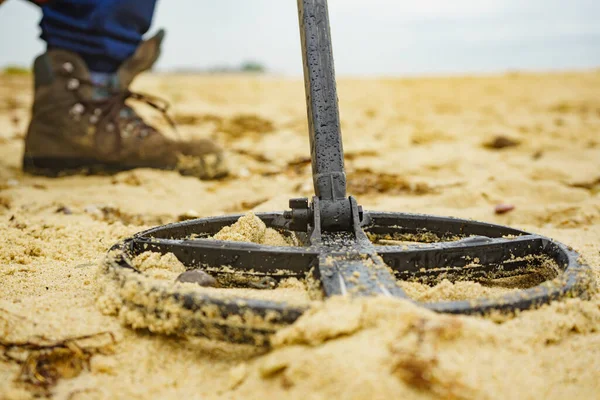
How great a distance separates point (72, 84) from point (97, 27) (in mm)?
390

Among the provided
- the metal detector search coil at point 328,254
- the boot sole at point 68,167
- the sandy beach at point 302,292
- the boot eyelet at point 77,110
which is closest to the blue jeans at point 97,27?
the boot eyelet at point 77,110

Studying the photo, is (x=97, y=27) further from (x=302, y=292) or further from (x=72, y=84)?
(x=302, y=292)

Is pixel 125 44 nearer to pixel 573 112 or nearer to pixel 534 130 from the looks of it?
pixel 534 130

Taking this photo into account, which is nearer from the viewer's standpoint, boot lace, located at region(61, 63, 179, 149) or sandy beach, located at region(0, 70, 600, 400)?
sandy beach, located at region(0, 70, 600, 400)

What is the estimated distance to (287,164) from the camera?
12.5 feet

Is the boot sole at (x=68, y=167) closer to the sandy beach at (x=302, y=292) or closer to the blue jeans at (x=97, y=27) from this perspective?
the sandy beach at (x=302, y=292)

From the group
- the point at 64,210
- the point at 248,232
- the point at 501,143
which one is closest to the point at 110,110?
the point at 64,210

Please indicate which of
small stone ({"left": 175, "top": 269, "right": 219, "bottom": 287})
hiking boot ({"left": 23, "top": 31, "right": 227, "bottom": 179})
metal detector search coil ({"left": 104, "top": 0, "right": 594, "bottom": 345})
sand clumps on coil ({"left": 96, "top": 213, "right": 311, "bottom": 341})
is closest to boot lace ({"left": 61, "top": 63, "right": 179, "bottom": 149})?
hiking boot ({"left": 23, "top": 31, "right": 227, "bottom": 179})

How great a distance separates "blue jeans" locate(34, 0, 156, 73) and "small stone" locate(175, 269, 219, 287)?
2.46 meters

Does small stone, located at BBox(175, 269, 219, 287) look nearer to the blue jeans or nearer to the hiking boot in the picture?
the hiking boot

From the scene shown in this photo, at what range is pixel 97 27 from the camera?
3.23 m

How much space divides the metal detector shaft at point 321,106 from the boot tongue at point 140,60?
2.17 meters

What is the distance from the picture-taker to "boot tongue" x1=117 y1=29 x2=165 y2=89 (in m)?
3.46

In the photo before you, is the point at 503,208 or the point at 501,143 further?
the point at 501,143
